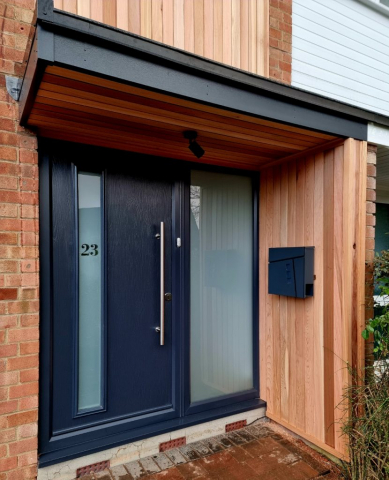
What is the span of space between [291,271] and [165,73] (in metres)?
1.79

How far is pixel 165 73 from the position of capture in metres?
1.74

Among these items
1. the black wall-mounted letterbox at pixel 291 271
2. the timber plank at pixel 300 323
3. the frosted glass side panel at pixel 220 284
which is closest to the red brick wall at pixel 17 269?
the frosted glass side panel at pixel 220 284

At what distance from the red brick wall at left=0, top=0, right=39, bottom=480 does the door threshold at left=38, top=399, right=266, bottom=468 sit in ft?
0.82

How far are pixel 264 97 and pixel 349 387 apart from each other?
2.04m

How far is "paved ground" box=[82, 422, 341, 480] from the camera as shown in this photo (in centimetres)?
240

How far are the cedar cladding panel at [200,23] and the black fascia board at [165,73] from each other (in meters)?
0.34

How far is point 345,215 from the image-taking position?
2.47 m

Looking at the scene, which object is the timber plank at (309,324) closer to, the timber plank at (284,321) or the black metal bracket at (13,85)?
the timber plank at (284,321)

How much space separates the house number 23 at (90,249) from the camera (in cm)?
250

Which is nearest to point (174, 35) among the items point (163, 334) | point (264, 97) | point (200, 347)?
point (264, 97)

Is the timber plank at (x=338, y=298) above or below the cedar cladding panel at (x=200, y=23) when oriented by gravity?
below

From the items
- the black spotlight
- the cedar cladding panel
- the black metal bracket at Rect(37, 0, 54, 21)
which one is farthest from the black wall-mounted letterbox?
the black metal bracket at Rect(37, 0, 54, 21)

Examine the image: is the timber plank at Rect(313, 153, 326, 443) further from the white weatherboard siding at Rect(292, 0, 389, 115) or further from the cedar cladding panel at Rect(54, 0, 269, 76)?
the cedar cladding panel at Rect(54, 0, 269, 76)

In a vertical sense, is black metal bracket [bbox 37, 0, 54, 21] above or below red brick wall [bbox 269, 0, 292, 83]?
below
